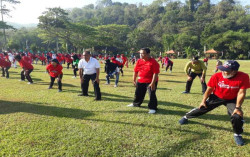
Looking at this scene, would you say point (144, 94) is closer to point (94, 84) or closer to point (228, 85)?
point (94, 84)

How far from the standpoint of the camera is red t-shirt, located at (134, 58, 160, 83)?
17.0 ft

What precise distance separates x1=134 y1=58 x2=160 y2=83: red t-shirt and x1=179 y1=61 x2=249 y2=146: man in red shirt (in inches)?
63.4

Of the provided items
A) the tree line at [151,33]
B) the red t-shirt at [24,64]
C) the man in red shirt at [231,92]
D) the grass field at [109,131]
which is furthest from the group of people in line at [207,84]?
the tree line at [151,33]

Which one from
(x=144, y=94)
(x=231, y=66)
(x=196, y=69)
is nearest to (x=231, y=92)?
(x=231, y=66)

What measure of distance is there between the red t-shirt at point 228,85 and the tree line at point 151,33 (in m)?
42.5

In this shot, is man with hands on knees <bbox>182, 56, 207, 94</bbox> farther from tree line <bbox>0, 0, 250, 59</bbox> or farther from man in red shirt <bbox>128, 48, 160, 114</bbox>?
tree line <bbox>0, 0, 250, 59</bbox>

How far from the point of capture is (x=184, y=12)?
94688 millimetres

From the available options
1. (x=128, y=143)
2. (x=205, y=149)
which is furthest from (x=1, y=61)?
(x=205, y=149)

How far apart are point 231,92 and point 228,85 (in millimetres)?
175

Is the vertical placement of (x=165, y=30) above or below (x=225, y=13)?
below

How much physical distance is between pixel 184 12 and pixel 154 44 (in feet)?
122

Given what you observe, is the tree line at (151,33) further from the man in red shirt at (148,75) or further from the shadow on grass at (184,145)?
the shadow on grass at (184,145)

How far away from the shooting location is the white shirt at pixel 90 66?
6738 mm

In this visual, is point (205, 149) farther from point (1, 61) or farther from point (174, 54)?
point (174, 54)
